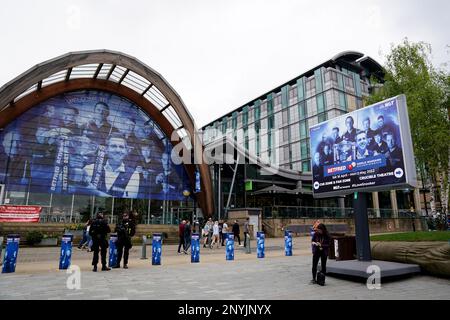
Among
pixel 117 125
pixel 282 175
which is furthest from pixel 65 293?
pixel 282 175

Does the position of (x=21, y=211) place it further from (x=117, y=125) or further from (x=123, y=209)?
(x=117, y=125)

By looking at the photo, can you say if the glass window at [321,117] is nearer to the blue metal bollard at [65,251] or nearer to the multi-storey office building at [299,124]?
the multi-storey office building at [299,124]

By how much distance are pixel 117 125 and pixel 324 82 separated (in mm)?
32834

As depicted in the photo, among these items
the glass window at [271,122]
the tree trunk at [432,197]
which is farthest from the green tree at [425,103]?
the glass window at [271,122]

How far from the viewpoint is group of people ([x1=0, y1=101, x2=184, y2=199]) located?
26.7 metres

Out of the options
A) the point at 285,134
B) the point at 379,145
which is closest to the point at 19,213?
the point at 379,145

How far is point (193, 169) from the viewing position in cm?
3450

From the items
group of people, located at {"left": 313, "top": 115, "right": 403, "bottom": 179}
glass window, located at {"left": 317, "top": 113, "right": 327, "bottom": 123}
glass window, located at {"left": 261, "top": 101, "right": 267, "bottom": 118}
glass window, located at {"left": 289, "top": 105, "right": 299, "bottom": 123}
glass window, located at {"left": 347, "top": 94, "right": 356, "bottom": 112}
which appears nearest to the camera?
group of people, located at {"left": 313, "top": 115, "right": 403, "bottom": 179}

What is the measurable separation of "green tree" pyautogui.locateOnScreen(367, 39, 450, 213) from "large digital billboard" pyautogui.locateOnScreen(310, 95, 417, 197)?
1580 cm

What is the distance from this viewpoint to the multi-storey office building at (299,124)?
37.2 metres

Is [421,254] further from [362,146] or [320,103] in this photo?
[320,103]

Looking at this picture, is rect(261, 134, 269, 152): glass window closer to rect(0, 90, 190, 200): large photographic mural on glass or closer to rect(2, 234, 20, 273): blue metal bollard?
rect(0, 90, 190, 200): large photographic mural on glass

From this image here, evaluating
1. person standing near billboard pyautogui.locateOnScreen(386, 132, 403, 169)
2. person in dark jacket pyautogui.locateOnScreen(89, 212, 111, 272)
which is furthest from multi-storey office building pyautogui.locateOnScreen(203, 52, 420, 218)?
person standing near billboard pyautogui.locateOnScreen(386, 132, 403, 169)

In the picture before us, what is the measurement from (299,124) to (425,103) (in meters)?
28.0
